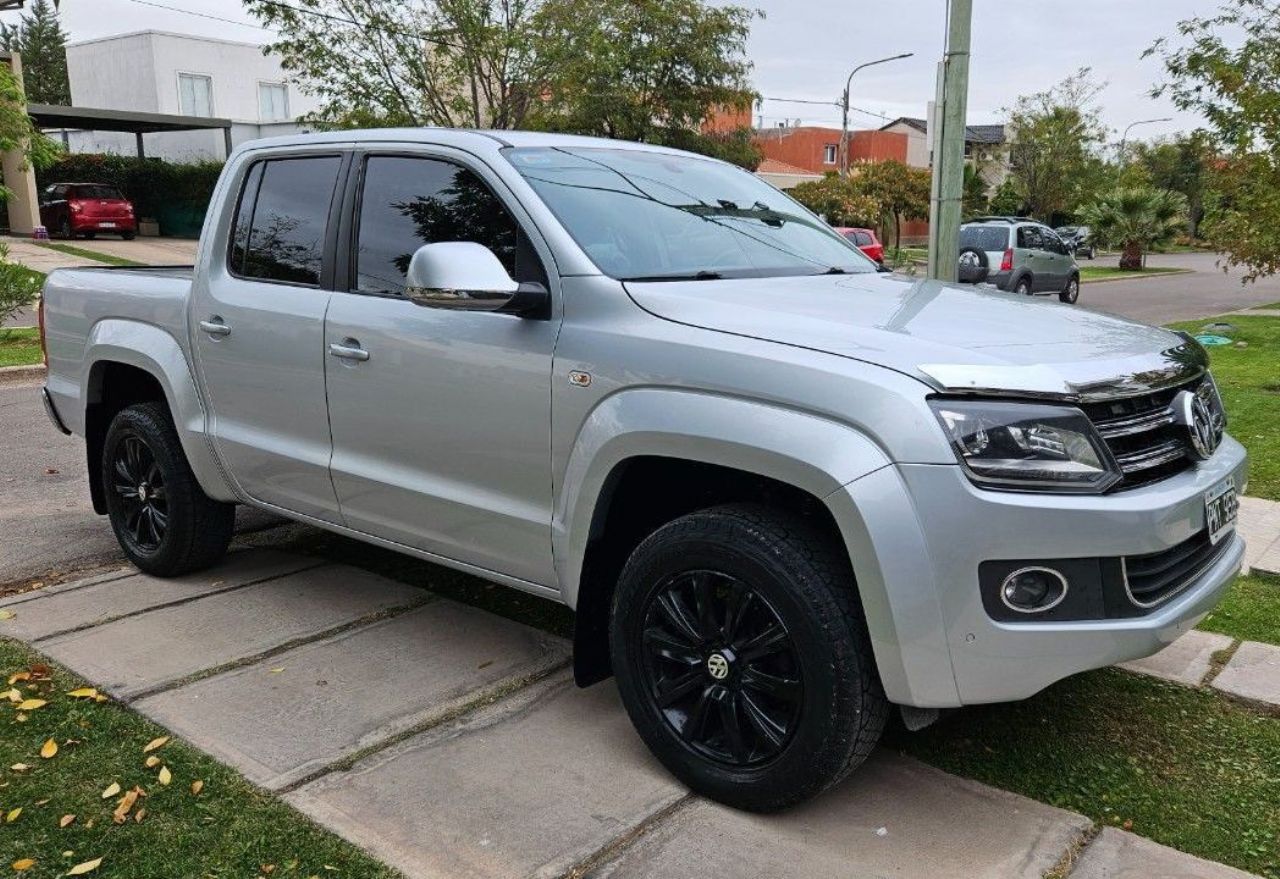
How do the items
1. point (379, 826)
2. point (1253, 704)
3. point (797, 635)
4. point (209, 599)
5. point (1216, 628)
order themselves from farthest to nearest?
point (209, 599) → point (1216, 628) → point (1253, 704) → point (379, 826) → point (797, 635)

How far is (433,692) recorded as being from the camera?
3816mm

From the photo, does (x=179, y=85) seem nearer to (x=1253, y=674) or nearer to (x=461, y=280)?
(x=461, y=280)

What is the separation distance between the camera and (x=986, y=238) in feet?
72.2

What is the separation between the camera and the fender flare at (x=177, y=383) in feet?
15.1

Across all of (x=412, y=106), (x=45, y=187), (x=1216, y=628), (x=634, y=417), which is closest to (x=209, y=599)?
(x=634, y=417)

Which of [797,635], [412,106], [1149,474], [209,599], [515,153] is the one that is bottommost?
[209,599]

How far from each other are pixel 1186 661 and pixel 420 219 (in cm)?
309

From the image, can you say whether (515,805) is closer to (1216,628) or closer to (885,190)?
(1216,628)

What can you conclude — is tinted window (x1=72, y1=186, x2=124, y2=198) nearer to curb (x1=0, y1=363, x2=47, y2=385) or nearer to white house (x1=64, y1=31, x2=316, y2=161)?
white house (x1=64, y1=31, x2=316, y2=161)

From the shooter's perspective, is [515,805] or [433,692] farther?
[433,692]

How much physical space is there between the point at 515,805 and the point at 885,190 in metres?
38.8

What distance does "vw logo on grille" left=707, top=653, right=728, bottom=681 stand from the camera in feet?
9.82

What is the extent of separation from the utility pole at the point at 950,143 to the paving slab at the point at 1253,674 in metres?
3.59

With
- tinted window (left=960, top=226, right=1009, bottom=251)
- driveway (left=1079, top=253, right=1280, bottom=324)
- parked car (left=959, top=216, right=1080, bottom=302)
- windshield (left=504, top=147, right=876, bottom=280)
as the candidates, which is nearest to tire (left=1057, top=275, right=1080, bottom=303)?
parked car (left=959, top=216, right=1080, bottom=302)
